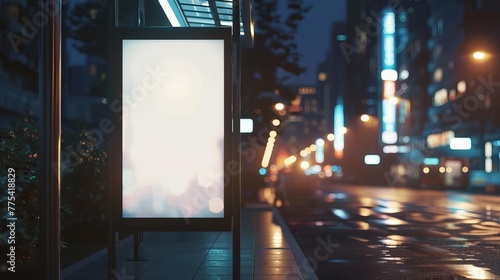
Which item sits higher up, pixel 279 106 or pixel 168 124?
pixel 279 106

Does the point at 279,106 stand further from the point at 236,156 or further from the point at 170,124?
the point at 236,156

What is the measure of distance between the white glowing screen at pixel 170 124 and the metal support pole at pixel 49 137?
2.93 meters

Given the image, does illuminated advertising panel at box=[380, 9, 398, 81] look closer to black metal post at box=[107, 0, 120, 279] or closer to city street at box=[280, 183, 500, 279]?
city street at box=[280, 183, 500, 279]

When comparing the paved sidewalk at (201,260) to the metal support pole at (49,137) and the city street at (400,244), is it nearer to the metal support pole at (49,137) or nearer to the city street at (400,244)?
the city street at (400,244)

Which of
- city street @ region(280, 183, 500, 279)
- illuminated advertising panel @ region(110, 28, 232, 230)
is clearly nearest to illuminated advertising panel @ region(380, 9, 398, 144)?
city street @ region(280, 183, 500, 279)

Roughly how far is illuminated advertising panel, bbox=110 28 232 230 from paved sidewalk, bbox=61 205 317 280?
4.19 ft

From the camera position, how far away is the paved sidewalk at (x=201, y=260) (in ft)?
39.2

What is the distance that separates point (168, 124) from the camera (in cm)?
1005

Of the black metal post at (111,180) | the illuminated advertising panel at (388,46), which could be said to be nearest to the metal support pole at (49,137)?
the black metal post at (111,180)

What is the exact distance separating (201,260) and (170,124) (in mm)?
4724

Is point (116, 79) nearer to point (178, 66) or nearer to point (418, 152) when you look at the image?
point (178, 66)

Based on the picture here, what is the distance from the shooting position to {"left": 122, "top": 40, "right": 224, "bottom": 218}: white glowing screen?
32.6ft

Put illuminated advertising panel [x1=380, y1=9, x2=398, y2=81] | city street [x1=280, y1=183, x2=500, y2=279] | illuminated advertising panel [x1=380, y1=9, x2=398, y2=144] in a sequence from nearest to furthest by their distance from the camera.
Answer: city street [x1=280, y1=183, x2=500, y2=279] → illuminated advertising panel [x1=380, y1=9, x2=398, y2=81] → illuminated advertising panel [x1=380, y1=9, x2=398, y2=144]

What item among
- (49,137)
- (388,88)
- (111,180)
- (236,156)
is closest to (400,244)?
(236,156)
